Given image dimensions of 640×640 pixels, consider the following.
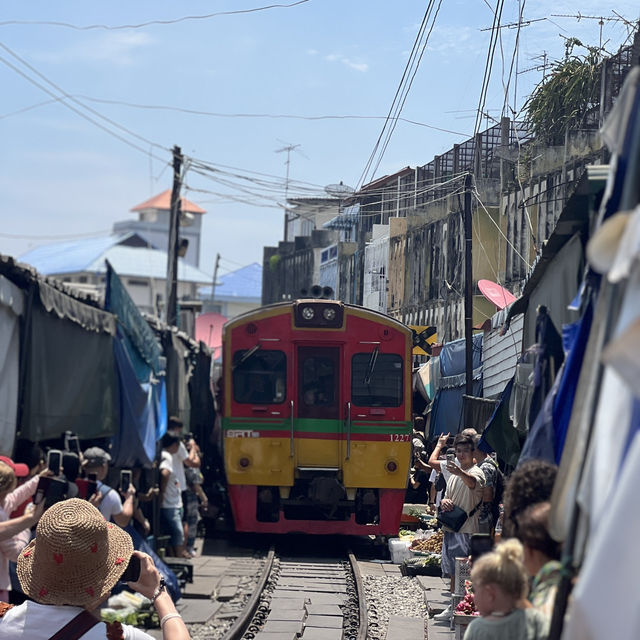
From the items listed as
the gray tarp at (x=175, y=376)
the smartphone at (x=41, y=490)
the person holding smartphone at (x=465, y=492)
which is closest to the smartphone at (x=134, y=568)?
the smartphone at (x=41, y=490)

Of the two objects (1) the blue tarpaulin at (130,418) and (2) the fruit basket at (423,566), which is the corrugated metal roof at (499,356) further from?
(1) the blue tarpaulin at (130,418)

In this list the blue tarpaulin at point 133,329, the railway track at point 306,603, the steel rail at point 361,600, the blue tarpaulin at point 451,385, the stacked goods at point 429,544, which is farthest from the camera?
the blue tarpaulin at point 451,385

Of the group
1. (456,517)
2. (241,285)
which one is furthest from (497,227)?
(241,285)

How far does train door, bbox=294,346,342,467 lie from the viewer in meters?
13.5

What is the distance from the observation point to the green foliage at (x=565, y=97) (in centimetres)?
1118

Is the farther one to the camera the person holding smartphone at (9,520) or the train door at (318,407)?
the train door at (318,407)

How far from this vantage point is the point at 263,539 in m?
15.8

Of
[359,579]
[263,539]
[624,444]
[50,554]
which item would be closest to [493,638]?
[624,444]

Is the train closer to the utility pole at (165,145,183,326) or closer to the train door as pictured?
the train door

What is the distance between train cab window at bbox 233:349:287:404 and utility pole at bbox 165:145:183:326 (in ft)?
26.9

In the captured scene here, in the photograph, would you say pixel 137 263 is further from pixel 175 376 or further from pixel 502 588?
pixel 502 588

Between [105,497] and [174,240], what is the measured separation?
50.9 ft

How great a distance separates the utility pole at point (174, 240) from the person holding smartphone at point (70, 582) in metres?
18.6

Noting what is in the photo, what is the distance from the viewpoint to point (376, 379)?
45.4ft
